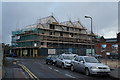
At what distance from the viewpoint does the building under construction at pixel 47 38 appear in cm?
7275

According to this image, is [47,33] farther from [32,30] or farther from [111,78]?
[111,78]

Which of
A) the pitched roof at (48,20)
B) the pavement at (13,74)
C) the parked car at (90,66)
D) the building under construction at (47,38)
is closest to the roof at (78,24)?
the building under construction at (47,38)

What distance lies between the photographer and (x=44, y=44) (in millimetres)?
74625

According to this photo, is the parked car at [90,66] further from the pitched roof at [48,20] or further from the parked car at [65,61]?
the pitched roof at [48,20]

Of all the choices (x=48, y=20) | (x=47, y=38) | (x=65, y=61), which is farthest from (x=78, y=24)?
(x=65, y=61)

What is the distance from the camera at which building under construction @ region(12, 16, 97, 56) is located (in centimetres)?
7275

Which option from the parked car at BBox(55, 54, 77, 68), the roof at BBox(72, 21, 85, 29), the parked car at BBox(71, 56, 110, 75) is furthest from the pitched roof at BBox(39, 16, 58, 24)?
the parked car at BBox(71, 56, 110, 75)

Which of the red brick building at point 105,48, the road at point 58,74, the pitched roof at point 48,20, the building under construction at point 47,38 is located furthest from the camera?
the pitched roof at point 48,20

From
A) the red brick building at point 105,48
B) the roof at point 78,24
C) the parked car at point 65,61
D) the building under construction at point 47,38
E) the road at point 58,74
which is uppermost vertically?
the roof at point 78,24

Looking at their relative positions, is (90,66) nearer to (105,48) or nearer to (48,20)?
(105,48)

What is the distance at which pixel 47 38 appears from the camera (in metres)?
76.3

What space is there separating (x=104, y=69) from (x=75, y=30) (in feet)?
254

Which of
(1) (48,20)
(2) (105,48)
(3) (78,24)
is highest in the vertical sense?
(3) (78,24)

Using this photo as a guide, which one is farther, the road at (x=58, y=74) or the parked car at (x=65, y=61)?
the parked car at (x=65, y=61)
